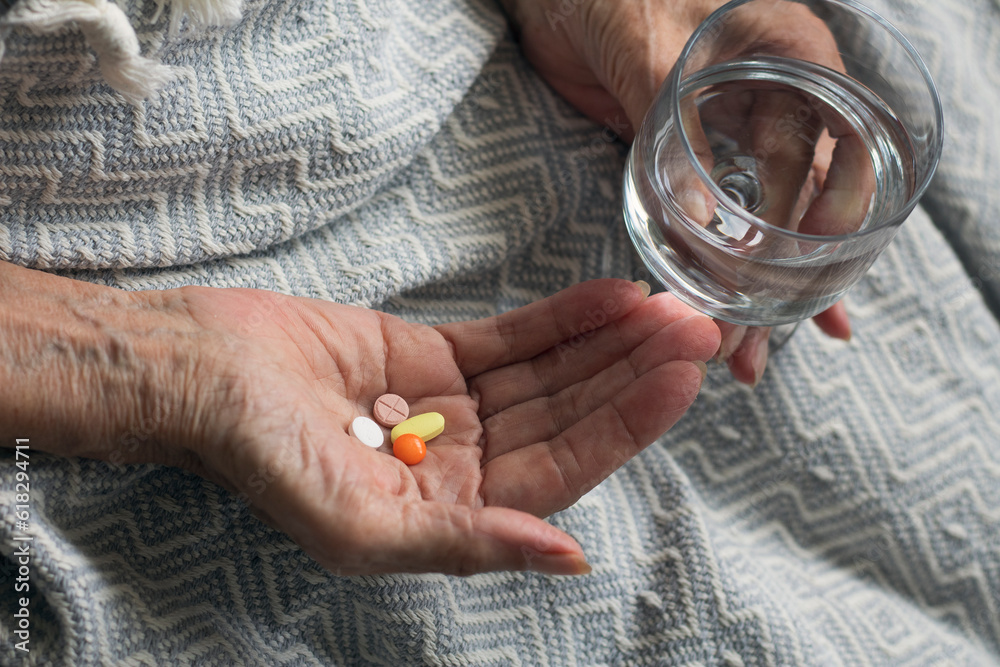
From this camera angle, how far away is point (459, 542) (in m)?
0.60

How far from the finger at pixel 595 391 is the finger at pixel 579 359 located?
0.02m

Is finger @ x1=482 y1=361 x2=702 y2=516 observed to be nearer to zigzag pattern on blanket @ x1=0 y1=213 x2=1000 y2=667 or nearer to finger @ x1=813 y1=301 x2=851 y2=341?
zigzag pattern on blanket @ x1=0 y1=213 x2=1000 y2=667

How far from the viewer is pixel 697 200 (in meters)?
0.71

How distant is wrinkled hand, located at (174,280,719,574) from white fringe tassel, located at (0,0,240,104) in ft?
0.69

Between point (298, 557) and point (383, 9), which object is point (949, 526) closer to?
point (298, 557)

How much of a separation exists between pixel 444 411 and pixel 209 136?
1.28ft

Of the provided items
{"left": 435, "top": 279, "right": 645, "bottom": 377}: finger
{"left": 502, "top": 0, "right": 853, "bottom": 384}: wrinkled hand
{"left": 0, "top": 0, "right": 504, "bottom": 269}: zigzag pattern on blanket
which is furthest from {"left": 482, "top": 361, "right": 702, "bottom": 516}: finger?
{"left": 0, "top": 0, "right": 504, "bottom": 269}: zigzag pattern on blanket

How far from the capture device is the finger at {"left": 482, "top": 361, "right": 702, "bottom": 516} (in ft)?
2.31

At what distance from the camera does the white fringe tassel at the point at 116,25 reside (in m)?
0.59

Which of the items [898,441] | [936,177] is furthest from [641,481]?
[936,177]

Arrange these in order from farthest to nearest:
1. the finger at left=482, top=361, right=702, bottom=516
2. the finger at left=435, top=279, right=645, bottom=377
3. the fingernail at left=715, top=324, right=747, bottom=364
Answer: the fingernail at left=715, top=324, right=747, bottom=364
the finger at left=435, top=279, right=645, bottom=377
the finger at left=482, top=361, right=702, bottom=516

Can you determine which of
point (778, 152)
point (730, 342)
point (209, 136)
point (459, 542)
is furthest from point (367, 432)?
point (778, 152)

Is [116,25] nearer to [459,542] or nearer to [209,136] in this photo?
[209,136]

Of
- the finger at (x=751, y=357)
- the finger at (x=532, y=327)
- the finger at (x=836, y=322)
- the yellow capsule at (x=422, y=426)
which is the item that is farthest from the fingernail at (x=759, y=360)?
the yellow capsule at (x=422, y=426)
